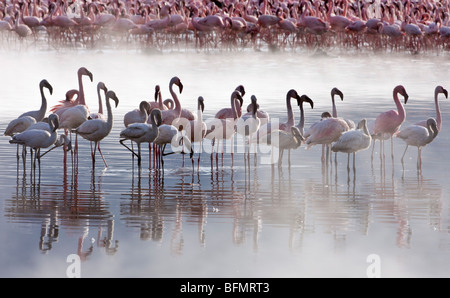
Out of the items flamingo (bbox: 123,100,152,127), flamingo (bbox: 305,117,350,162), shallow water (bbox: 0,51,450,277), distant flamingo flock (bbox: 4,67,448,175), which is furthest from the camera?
flamingo (bbox: 123,100,152,127)

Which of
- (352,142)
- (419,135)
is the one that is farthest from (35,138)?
(419,135)

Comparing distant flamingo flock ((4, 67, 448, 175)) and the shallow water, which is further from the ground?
distant flamingo flock ((4, 67, 448, 175))

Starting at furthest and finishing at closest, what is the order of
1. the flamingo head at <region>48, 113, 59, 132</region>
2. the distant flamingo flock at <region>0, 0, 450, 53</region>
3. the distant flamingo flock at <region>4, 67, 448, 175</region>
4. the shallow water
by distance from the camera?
the distant flamingo flock at <region>0, 0, 450, 53</region>
the distant flamingo flock at <region>4, 67, 448, 175</region>
the flamingo head at <region>48, 113, 59, 132</region>
the shallow water

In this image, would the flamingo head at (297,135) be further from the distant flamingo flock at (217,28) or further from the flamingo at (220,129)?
the distant flamingo flock at (217,28)

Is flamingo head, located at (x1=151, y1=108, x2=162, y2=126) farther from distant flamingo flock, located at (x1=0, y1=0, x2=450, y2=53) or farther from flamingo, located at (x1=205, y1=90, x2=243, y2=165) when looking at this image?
distant flamingo flock, located at (x1=0, y1=0, x2=450, y2=53)

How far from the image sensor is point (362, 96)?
18.5 metres

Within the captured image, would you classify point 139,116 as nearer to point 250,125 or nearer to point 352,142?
point 250,125

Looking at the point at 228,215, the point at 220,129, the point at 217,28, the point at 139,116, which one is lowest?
the point at 228,215

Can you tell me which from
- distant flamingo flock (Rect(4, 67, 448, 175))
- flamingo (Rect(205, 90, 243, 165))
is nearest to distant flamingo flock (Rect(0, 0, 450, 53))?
distant flamingo flock (Rect(4, 67, 448, 175))

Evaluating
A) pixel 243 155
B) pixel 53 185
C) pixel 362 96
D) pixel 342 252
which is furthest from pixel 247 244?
pixel 362 96

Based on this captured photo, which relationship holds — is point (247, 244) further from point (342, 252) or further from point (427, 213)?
point (427, 213)

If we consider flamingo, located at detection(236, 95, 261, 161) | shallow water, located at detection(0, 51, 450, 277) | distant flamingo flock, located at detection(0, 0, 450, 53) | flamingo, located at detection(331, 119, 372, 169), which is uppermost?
distant flamingo flock, located at detection(0, 0, 450, 53)

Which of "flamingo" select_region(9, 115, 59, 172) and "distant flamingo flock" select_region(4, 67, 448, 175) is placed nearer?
"flamingo" select_region(9, 115, 59, 172)
